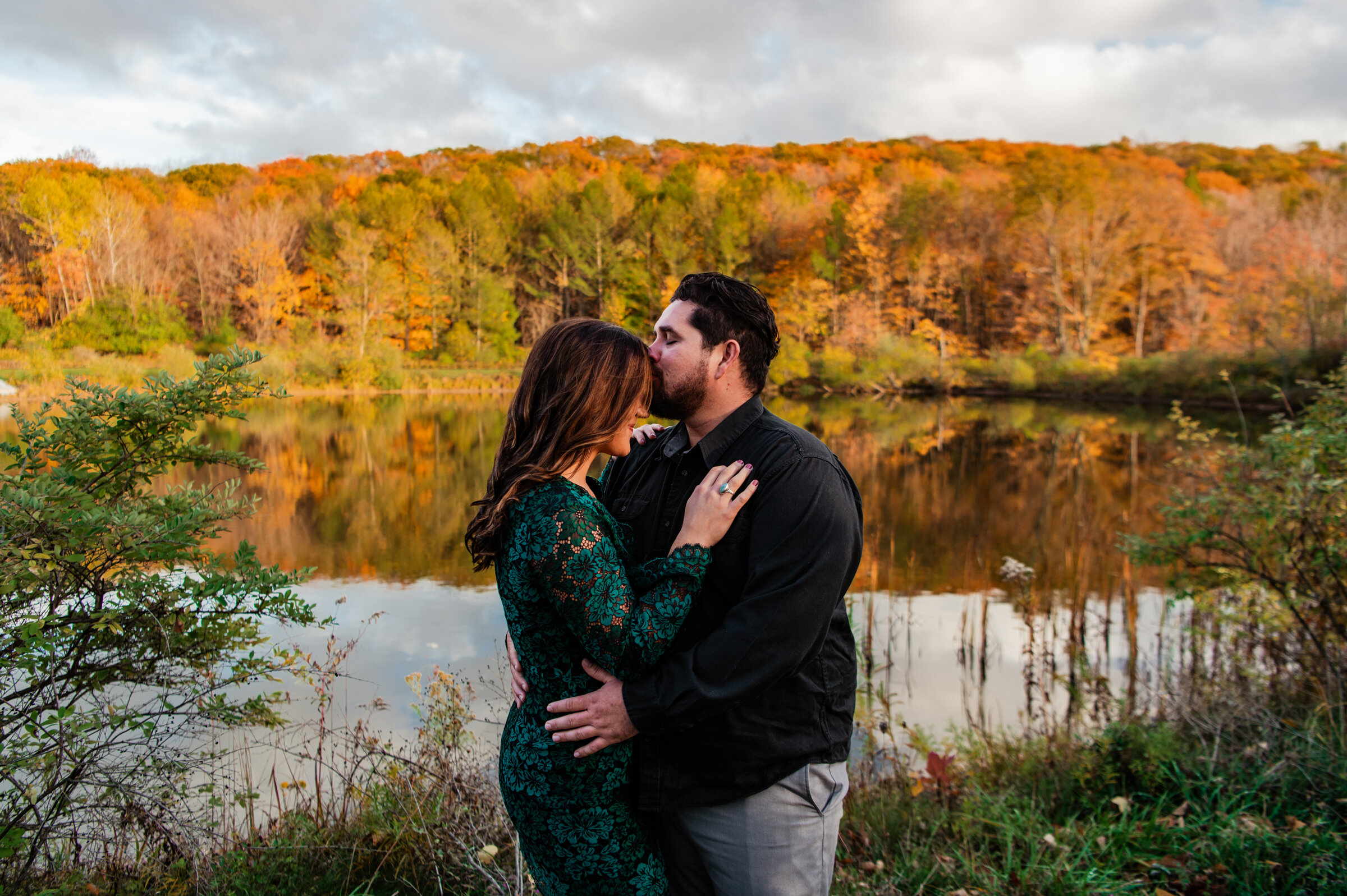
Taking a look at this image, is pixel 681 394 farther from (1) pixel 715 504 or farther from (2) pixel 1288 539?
(2) pixel 1288 539

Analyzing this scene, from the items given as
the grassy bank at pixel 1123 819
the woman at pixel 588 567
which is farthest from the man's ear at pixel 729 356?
the grassy bank at pixel 1123 819

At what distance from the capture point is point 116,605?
2301 millimetres

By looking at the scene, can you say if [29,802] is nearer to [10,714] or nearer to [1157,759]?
[10,714]

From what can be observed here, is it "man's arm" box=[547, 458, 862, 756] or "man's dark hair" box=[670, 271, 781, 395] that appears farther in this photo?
"man's dark hair" box=[670, 271, 781, 395]

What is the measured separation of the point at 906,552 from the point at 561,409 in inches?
358

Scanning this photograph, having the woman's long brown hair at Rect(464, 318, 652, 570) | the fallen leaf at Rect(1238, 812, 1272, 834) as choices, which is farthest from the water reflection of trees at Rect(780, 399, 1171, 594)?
the woman's long brown hair at Rect(464, 318, 652, 570)

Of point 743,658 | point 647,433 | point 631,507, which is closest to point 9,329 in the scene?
point 647,433

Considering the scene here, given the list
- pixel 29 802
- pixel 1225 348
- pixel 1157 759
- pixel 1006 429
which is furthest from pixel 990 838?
pixel 1225 348

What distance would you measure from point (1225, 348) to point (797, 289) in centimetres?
1727

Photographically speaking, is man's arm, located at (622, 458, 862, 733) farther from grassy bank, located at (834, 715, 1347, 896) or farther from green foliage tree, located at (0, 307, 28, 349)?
green foliage tree, located at (0, 307, 28, 349)

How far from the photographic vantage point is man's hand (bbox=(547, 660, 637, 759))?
1.63m

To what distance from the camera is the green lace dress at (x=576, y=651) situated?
1.56 metres

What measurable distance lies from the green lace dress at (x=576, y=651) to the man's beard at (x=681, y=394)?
0.35 meters

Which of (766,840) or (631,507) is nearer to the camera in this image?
(766,840)
